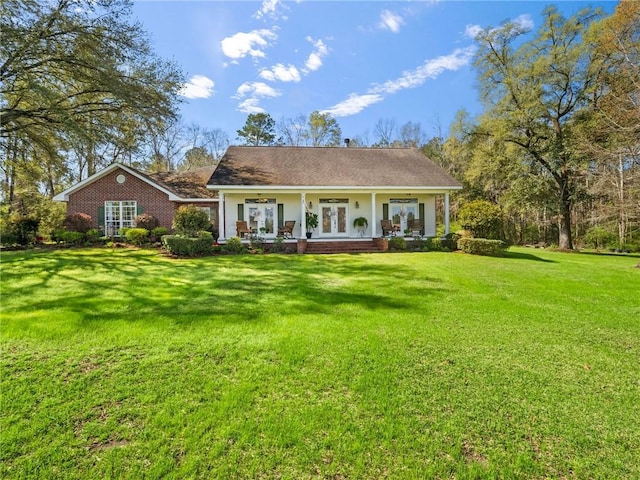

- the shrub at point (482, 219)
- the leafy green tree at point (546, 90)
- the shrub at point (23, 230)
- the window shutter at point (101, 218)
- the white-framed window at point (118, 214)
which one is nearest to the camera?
the shrub at point (482, 219)

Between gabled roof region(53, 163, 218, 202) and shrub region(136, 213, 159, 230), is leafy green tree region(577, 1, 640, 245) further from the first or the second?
shrub region(136, 213, 159, 230)

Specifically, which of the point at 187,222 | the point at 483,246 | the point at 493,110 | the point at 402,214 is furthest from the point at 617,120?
the point at 187,222

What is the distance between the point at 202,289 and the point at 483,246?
10618mm

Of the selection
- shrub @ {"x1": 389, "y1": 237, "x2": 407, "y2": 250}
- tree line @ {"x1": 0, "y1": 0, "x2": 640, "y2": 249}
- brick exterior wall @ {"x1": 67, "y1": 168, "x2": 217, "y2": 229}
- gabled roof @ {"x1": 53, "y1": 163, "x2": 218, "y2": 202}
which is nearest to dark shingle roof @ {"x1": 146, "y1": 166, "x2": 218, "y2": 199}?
gabled roof @ {"x1": 53, "y1": 163, "x2": 218, "y2": 202}

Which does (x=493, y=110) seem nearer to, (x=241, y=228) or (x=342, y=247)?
(x=342, y=247)

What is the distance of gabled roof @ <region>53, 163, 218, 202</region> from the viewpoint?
16.4 metres

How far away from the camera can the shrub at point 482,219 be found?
42.4ft

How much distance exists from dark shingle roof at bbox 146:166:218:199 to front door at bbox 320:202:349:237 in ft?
20.1

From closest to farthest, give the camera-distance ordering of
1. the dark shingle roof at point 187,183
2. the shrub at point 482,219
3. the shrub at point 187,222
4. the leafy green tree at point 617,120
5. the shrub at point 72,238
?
the shrub at point 187,222, the leafy green tree at point 617,120, the shrub at point 482,219, the shrub at point 72,238, the dark shingle roof at point 187,183

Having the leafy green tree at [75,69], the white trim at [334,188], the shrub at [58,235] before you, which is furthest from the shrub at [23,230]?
the white trim at [334,188]

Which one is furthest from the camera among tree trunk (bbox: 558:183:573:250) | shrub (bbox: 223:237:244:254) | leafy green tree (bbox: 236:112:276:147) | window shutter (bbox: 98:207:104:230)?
leafy green tree (bbox: 236:112:276:147)

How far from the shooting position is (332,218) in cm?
1641

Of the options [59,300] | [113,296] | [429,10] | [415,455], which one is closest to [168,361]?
[415,455]

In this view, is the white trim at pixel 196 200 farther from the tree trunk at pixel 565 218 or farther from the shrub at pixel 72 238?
the tree trunk at pixel 565 218
